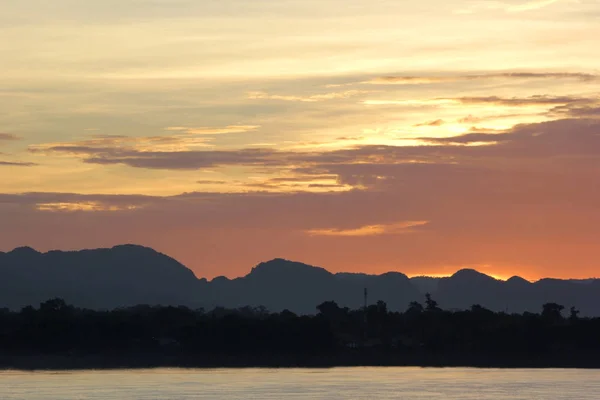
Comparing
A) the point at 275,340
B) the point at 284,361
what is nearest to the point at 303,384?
the point at 284,361

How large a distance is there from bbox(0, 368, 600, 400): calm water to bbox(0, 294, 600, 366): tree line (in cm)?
1611

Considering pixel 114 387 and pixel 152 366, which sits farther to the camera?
pixel 152 366

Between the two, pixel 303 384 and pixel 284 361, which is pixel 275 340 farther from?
pixel 303 384

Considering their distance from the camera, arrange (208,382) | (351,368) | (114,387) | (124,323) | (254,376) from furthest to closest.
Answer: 1. (124,323)
2. (351,368)
3. (254,376)
4. (208,382)
5. (114,387)

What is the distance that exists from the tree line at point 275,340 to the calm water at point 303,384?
16111mm

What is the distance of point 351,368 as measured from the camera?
163 meters

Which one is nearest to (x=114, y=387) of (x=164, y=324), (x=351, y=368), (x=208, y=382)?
(x=208, y=382)

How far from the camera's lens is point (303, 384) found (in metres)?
120

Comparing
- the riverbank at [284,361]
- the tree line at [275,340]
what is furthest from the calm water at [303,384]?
the tree line at [275,340]

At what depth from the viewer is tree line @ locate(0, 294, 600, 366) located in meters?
170

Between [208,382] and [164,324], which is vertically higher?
[164,324]

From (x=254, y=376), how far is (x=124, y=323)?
137 ft

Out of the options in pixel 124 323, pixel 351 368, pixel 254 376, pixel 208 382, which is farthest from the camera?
pixel 124 323

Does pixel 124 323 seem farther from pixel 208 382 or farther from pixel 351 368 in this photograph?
pixel 208 382
